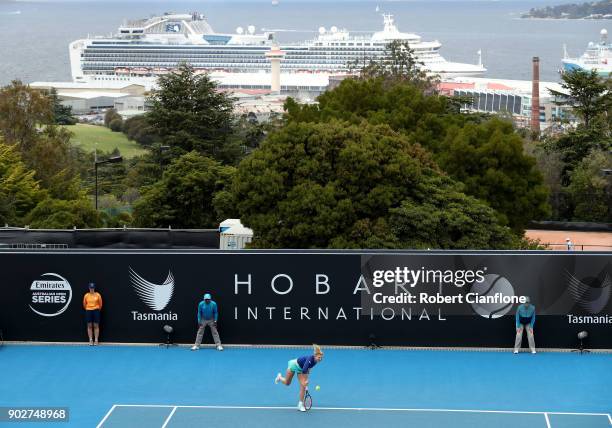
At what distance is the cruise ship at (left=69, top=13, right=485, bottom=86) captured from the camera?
17300 cm

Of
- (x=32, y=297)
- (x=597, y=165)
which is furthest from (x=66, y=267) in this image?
(x=597, y=165)

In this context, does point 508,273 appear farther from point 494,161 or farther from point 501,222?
point 494,161

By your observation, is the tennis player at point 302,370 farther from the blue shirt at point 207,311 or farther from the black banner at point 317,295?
the black banner at point 317,295

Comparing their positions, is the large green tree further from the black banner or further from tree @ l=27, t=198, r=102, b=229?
the black banner

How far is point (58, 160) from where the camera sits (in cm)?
5162

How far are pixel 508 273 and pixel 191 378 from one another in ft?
20.2

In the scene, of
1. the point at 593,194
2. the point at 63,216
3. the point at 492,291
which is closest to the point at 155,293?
the point at 492,291

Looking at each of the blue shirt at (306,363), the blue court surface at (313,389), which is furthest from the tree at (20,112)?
the blue shirt at (306,363)

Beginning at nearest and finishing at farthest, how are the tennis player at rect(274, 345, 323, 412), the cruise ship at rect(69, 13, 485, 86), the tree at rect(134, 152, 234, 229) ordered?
the tennis player at rect(274, 345, 323, 412), the tree at rect(134, 152, 234, 229), the cruise ship at rect(69, 13, 485, 86)

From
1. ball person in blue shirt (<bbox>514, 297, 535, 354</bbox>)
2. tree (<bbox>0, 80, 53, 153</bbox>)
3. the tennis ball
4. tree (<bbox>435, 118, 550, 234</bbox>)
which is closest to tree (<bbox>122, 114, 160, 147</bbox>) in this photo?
tree (<bbox>0, 80, 53, 153</bbox>)

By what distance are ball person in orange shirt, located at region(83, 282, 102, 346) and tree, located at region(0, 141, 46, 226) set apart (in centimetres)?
1682

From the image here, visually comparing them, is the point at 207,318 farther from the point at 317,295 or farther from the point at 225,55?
the point at 225,55

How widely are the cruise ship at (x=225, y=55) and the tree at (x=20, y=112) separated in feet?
385

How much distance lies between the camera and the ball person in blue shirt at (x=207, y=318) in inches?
781
